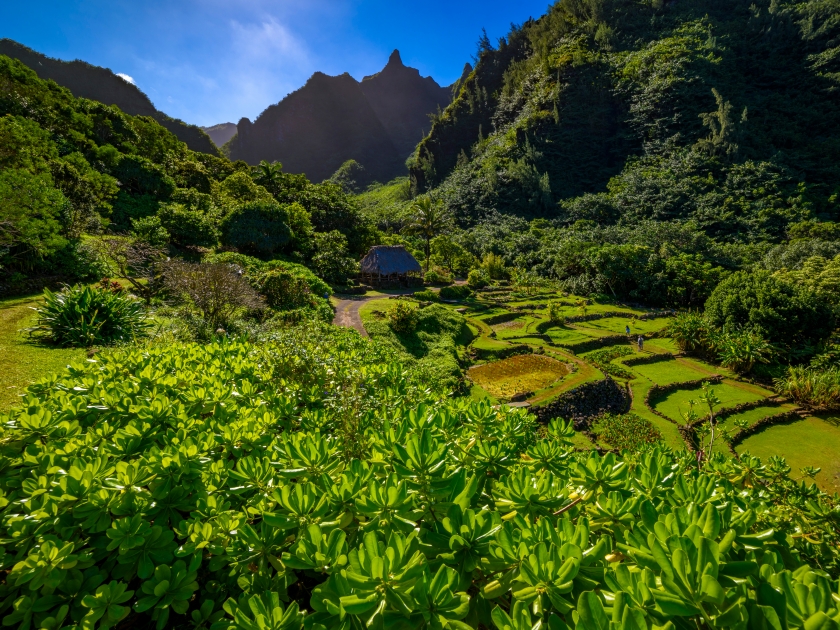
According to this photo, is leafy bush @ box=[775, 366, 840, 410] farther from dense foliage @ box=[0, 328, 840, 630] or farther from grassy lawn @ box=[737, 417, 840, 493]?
dense foliage @ box=[0, 328, 840, 630]

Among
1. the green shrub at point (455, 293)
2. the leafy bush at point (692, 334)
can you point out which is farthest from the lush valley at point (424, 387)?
the green shrub at point (455, 293)

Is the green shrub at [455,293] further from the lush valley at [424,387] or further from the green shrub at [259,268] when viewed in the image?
the green shrub at [259,268]

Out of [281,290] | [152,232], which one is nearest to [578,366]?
[281,290]

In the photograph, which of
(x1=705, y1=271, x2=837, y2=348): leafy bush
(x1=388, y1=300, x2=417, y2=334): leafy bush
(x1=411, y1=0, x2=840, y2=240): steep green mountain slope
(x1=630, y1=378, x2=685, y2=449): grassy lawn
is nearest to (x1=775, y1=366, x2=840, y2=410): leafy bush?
(x1=705, y1=271, x2=837, y2=348): leafy bush

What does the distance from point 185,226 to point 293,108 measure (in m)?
134

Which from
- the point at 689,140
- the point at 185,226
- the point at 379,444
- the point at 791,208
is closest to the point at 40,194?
the point at 185,226

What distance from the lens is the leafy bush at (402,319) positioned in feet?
68.0

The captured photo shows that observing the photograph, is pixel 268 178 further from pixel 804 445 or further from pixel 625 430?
pixel 804 445

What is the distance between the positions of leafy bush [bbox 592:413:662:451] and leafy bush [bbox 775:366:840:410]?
343 inches

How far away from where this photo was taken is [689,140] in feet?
205

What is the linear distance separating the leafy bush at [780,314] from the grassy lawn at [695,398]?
488 centimetres

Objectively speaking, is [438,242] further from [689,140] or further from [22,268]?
[689,140]

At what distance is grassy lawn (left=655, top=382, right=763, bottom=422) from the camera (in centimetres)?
1582

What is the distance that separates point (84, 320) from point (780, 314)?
31534mm
